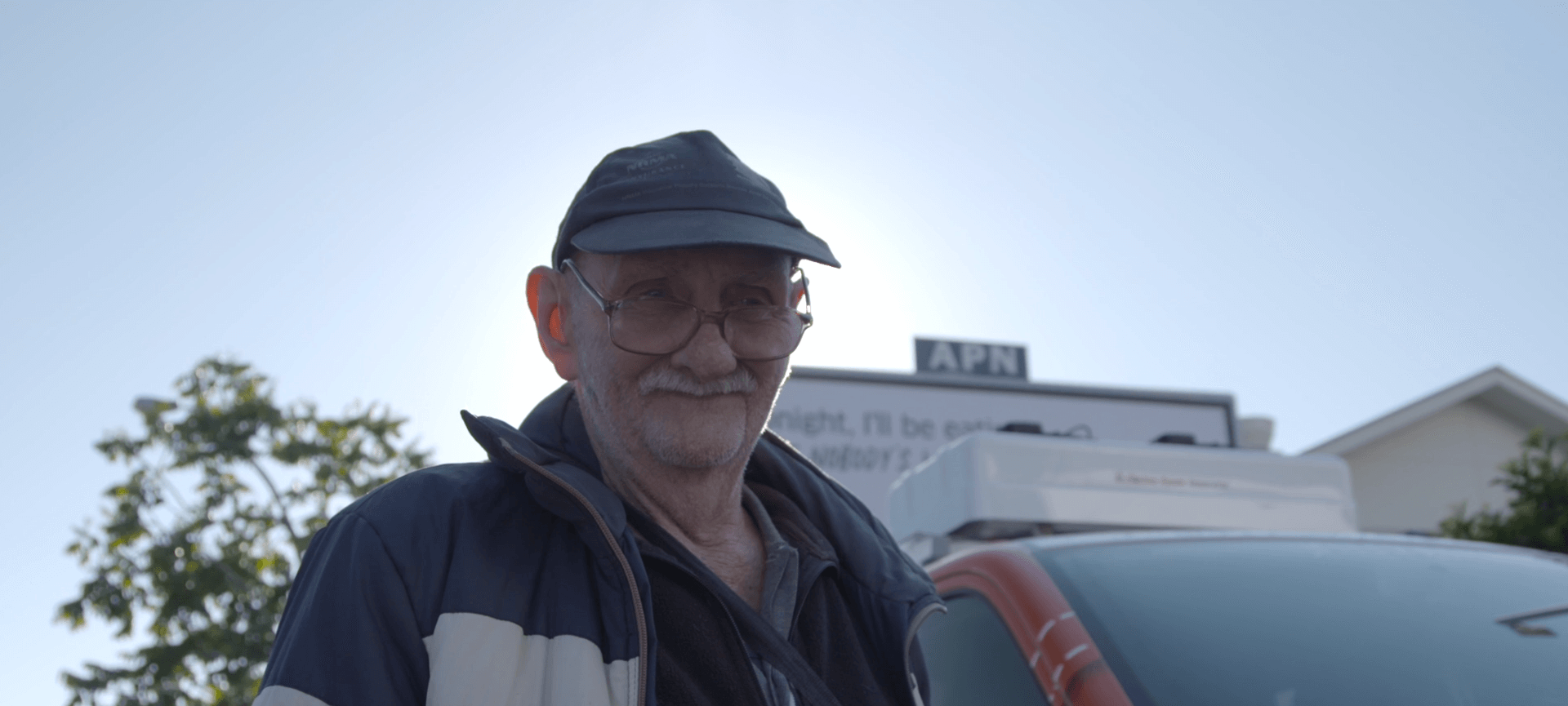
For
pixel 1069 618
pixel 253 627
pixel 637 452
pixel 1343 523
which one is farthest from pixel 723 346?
pixel 253 627

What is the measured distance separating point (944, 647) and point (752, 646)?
3.78 feet

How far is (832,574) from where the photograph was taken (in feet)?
7.59

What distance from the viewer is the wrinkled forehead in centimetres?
206

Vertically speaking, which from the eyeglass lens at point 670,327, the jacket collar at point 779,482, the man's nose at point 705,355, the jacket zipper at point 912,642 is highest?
the eyeglass lens at point 670,327

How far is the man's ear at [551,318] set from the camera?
88.0 inches

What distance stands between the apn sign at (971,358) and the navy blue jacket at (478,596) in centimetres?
979

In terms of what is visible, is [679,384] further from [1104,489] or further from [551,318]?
[1104,489]

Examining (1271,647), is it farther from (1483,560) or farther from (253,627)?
(253,627)

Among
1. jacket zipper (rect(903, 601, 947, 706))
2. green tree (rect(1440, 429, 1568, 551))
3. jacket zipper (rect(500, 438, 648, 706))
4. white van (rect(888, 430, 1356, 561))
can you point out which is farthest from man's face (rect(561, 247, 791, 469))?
green tree (rect(1440, 429, 1568, 551))

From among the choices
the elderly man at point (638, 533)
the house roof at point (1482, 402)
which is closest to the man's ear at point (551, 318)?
the elderly man at point (638, 533)

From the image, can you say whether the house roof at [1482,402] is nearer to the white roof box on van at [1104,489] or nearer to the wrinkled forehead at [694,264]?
the white roof box on van at [1104,489]

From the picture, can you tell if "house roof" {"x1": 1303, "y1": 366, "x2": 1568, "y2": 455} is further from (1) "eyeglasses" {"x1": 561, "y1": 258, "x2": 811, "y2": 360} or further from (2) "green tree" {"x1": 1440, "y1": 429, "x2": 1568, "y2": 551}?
(1) "eyeglasses" {"x1": 561, "y1": 258, "x2": 811, "y2": 360}

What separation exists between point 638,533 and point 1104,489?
11.0 ft

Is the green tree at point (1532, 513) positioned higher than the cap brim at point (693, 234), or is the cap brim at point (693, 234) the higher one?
the green tree at point (1532, 513)
